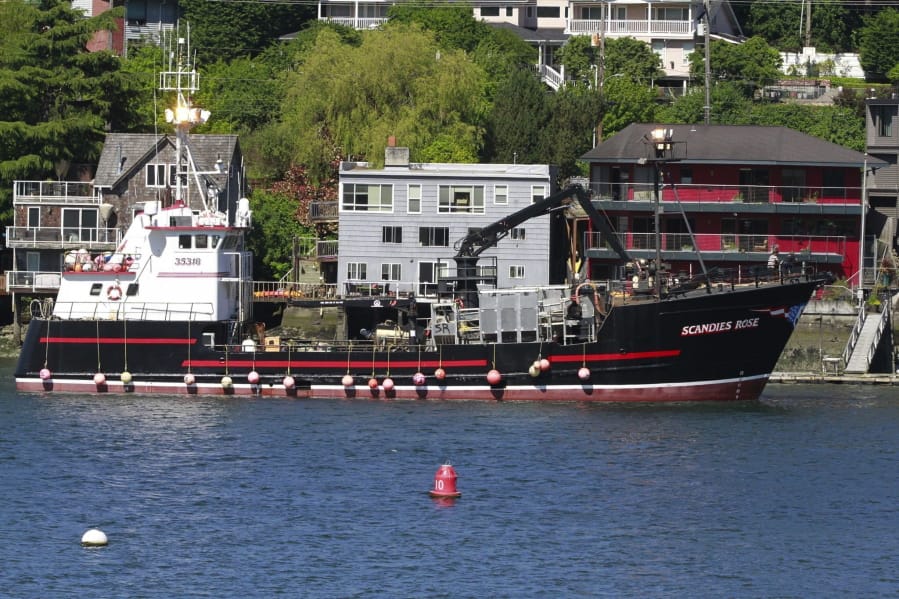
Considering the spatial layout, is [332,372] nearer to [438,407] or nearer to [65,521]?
[438,407]

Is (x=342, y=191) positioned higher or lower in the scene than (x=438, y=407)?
higher

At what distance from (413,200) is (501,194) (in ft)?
12.9

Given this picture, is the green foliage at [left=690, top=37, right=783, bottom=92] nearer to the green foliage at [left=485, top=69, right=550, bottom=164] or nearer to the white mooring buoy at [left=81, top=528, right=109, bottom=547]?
the green foliage at [left=485, top=69, right=550, bottom=164]

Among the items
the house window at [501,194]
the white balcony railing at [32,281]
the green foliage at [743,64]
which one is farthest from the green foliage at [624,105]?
the white balcony railing at [32,281]

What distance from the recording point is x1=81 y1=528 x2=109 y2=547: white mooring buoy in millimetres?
39594

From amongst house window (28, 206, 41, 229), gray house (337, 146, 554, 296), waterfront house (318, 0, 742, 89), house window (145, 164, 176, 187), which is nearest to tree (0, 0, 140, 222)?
house window (28, 206, 41, 229)

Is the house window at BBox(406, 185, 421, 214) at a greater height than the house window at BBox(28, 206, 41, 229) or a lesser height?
greater

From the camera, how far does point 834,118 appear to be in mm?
93375

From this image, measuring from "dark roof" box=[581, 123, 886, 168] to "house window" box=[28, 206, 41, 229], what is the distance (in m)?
25.0

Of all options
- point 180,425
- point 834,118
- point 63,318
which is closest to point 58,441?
point 180,425

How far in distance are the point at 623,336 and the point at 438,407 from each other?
21.8 feet

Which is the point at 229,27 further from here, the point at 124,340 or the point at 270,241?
the point at 124,340

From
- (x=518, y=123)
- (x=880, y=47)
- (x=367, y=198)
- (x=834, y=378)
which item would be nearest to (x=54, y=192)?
(x=367, y=198)

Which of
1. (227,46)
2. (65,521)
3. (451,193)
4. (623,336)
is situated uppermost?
(227,46)
